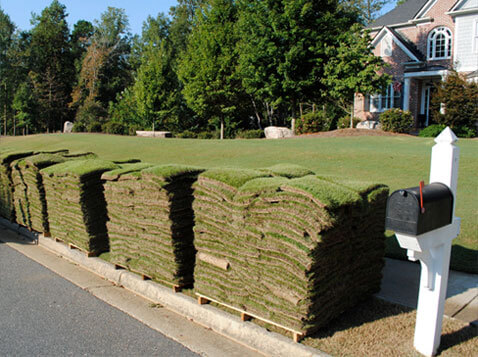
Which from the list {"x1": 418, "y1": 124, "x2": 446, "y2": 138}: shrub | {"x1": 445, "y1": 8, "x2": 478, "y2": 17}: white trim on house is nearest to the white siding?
{"x1": 445, "y1": 8, "x2": 478, "y2": 17}: white trim on house

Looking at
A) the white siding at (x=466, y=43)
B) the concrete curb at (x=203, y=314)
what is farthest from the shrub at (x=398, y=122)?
the concrete curb at (x=203, y=314)

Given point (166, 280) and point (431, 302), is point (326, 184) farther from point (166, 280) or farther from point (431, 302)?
point (166, 280)

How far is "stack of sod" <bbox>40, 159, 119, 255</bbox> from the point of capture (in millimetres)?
6359

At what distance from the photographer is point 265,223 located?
3826 mm

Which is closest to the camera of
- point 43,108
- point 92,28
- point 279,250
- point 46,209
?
point 279,250

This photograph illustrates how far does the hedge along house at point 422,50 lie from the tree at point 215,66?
9.61 metres

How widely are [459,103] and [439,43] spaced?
855 centimetres

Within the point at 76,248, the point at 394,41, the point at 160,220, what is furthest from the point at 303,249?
the point at 394,41

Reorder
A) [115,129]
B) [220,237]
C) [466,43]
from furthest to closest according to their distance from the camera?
[115,129]
[466,43]
[220,237]

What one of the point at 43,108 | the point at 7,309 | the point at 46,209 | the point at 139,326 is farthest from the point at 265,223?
the point at 43,108

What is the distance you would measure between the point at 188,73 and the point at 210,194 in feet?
100

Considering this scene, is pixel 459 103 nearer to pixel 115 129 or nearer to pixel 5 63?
pixel 115 129

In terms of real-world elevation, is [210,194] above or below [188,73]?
below

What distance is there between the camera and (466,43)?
26172 millimetres
